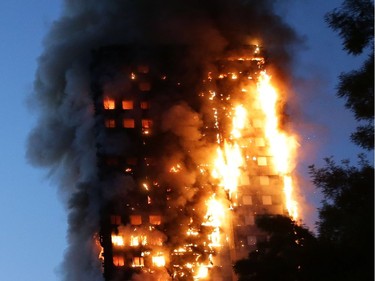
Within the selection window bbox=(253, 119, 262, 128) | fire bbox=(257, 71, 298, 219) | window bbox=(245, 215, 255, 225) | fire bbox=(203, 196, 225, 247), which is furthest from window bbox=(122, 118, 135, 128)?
window bbox=(245, 215, 255, 225)

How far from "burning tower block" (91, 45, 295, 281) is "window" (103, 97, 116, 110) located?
0.08 meters

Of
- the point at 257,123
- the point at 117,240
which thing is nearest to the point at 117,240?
the point at 117,240

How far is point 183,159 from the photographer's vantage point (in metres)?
62.5

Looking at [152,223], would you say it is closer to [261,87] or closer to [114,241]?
[114,241]

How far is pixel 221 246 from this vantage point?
6106 centimetres

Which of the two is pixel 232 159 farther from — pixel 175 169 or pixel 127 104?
pixel 127 104

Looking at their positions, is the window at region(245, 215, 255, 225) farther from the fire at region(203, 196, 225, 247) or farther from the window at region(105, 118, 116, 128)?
the window at region(105, 118, 116, 128)

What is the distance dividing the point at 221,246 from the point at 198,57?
1653 cm

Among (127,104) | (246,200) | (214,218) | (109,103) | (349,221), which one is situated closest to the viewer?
(349,221)

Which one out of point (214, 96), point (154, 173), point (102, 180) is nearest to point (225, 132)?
point (214, 96)

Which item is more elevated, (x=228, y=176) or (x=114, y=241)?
(x=228, y=176)

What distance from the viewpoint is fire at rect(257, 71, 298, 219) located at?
64750 millimetres

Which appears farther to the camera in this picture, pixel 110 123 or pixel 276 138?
pixel 276 138

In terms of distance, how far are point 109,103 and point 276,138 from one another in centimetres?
1475
